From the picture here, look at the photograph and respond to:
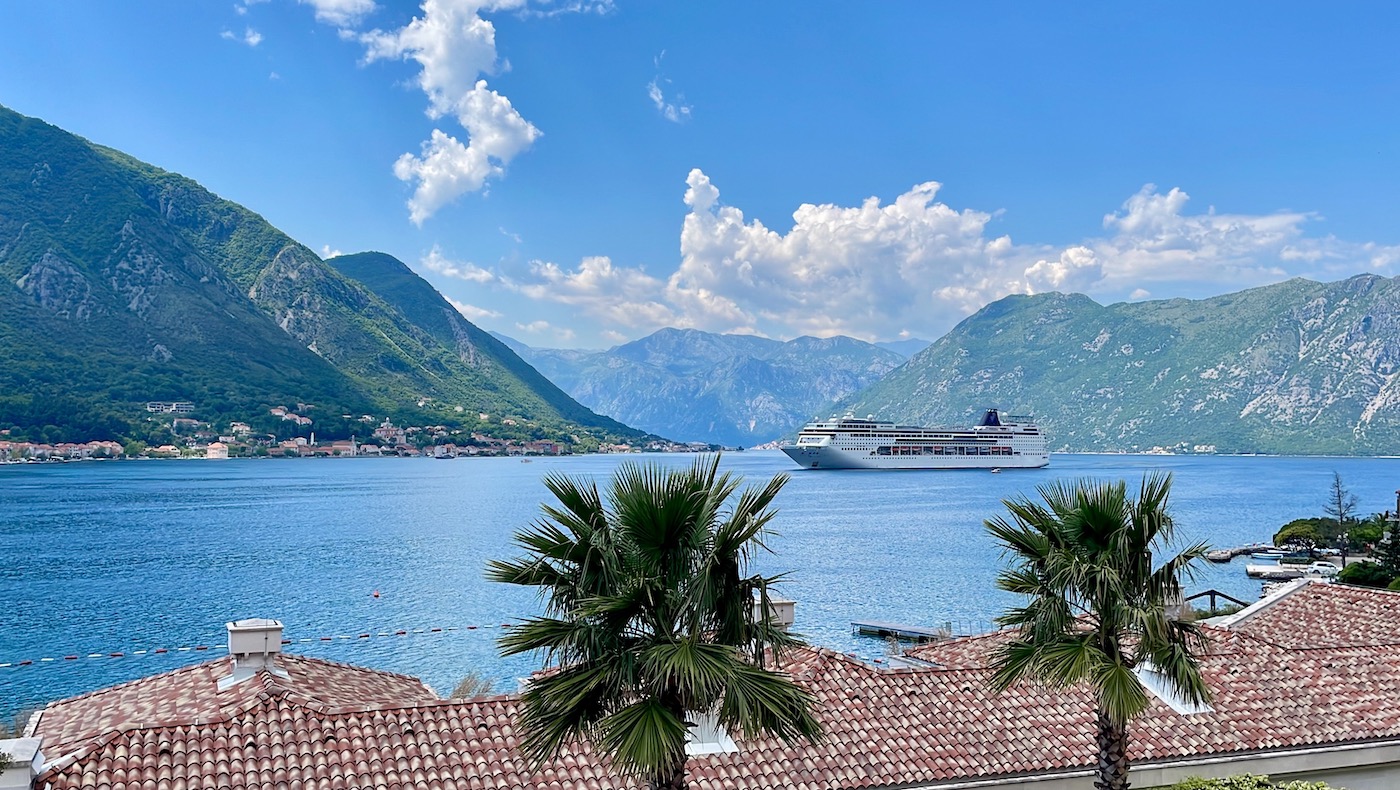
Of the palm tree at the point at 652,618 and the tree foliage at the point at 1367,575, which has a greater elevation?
the palm tree at the point at 652,618

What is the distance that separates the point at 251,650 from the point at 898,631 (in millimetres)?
37819

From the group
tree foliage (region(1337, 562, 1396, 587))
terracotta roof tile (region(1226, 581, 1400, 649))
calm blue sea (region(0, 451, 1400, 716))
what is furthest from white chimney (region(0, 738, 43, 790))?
tree foliage (region(1337, 562, 1396, 587))

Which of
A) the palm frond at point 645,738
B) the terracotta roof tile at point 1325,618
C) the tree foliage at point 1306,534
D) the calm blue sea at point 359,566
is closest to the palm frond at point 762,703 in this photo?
the palm frond at point 645,738

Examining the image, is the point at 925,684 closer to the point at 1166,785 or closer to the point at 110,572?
the point at 1166,785

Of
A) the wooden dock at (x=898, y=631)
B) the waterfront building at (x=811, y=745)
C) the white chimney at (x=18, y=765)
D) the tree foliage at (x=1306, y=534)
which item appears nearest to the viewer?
the white chimney at (x=18, y=765)

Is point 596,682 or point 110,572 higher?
point 596,682

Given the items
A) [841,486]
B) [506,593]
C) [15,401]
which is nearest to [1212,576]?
[506,593]

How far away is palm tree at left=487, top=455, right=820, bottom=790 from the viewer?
864 cm

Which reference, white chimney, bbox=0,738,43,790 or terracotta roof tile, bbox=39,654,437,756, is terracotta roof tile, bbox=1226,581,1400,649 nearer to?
terracotta roof tile, bbox=39,654,437,756

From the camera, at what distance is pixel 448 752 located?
12.6 metres

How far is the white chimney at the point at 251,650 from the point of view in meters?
15.4

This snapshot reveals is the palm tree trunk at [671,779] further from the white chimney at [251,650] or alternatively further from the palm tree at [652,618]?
the white chimney at [251,650]

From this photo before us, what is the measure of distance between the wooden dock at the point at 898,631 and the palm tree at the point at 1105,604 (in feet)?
117

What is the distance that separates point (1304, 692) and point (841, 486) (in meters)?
150
